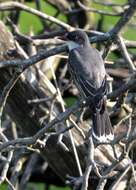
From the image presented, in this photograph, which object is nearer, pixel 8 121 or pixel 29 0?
pixel 8 121

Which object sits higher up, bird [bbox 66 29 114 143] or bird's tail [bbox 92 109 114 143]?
bird [bbox 66 29 114 143]

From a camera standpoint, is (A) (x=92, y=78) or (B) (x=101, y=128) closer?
(B) (x=101, y=128)

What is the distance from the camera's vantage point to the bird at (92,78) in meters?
4.48

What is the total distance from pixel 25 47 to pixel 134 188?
5.62 feet

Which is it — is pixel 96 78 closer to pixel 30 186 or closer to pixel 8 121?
pixel 8 121

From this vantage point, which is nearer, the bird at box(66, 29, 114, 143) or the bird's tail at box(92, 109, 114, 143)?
the bird's tail at box(92, 109, 114, 143)

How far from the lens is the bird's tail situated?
4.37 m

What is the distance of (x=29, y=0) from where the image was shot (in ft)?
25.9

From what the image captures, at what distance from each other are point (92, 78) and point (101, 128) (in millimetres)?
574

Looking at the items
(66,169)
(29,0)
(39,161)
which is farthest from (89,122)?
(29,0)

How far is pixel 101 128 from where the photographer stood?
4402 mm

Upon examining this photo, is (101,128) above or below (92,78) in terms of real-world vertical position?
below

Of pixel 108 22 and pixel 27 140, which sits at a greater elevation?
pixel 27 140

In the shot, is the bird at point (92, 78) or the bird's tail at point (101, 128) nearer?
the bird's tail at point (101, 128)
